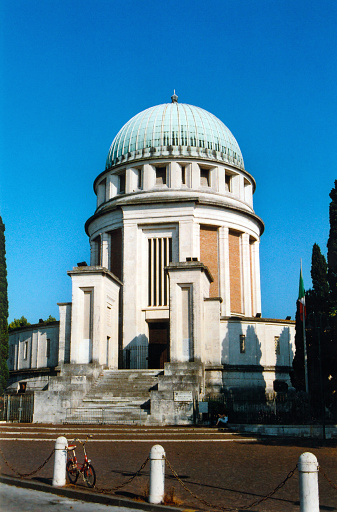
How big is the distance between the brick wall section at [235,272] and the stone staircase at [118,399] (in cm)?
1170

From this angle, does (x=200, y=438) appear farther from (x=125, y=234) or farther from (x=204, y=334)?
(x=125, y=234)

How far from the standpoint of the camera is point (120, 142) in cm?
4466

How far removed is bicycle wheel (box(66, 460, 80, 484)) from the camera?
38.9ft

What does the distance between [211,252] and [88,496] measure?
30422 millimetres

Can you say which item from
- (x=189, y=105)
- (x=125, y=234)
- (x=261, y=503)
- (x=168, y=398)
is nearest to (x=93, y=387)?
(x=168, y=398)

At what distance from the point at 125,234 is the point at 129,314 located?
5736mm

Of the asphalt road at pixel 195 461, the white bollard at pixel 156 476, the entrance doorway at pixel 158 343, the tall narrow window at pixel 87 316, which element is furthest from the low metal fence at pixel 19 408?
the white bollard at pixel 156 476

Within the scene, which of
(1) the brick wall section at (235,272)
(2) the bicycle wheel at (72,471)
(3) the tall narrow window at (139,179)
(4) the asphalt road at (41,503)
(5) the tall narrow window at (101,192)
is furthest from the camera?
(5) the tall narrow window at (101,192)

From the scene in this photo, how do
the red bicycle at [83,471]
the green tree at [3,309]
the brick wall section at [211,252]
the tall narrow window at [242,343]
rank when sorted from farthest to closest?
the brick wall section at [211,252] < the tall narrow window at [242,343] < the green tree at [3,309] < the red bicycle at [83,471]

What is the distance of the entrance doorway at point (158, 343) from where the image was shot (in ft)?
125

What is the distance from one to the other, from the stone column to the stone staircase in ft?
41.5

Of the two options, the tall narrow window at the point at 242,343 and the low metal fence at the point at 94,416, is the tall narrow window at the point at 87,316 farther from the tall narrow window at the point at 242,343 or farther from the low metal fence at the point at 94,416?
the tall narrow window at the point at 242,343

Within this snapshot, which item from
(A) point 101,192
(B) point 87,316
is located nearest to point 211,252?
(A) point 101,192

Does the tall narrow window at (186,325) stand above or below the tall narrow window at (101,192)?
below
